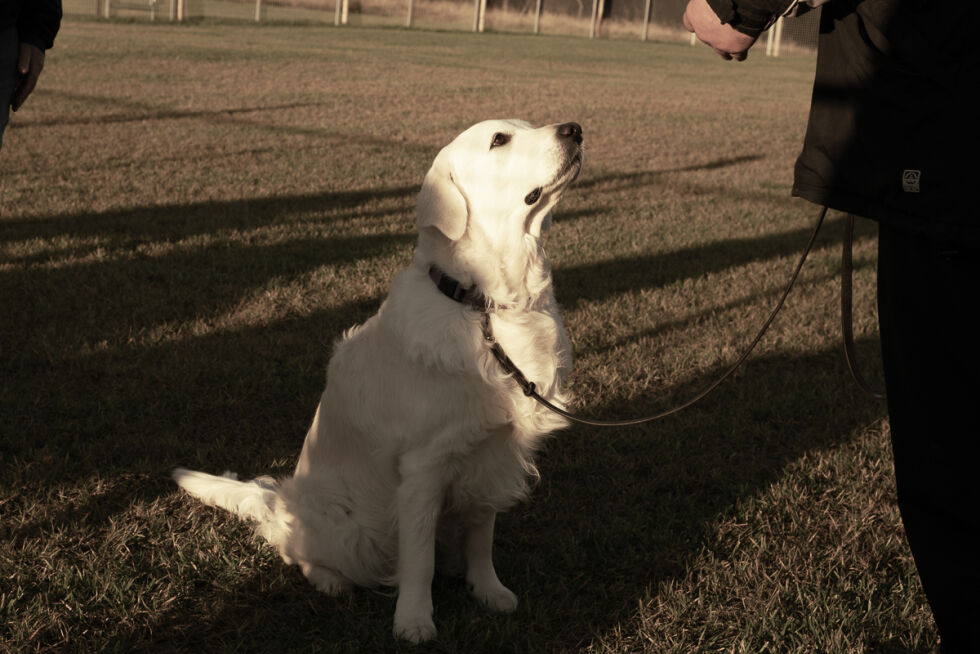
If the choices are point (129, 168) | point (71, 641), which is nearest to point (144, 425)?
point (71, 641)

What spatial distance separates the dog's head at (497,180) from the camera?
2.53m

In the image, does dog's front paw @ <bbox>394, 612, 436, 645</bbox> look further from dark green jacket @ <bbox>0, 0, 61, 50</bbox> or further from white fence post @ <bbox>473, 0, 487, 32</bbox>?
white fence post @ <bbox>473, 0, 487, 32</bbox>

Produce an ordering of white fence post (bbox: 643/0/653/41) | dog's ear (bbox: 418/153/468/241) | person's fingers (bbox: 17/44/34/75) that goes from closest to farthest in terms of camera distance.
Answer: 1. dog's ear (bbox: 418/153/468/241)
2. person's fingers (bbox: 17/44/34/75)
3. white fence post (bbox: 643/0/653/41)

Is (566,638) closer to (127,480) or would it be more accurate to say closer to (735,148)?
(127,480)

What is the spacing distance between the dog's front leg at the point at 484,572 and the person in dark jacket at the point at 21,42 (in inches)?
77.4

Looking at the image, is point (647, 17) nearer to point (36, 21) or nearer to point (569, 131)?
point (36, 21)

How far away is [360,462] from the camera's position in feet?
9.04

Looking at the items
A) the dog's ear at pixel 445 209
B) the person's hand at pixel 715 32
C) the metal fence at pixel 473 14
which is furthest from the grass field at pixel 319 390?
the metal fence at pixel 473 14

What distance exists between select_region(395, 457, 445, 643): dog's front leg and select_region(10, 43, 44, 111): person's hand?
1.88 metres

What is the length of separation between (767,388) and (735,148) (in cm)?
868

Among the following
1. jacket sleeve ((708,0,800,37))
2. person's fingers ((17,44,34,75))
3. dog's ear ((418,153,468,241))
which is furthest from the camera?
person's fingers ((17,44,34,75))

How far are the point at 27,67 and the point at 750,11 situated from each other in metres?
2.42

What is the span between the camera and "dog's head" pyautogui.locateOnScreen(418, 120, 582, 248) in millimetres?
2527

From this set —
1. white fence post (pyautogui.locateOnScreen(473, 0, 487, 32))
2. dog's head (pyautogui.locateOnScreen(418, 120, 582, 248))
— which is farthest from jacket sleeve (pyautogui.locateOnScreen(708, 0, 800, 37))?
white fence post (pyautogui.locateOnScreen(473, 0, 487, 32))
